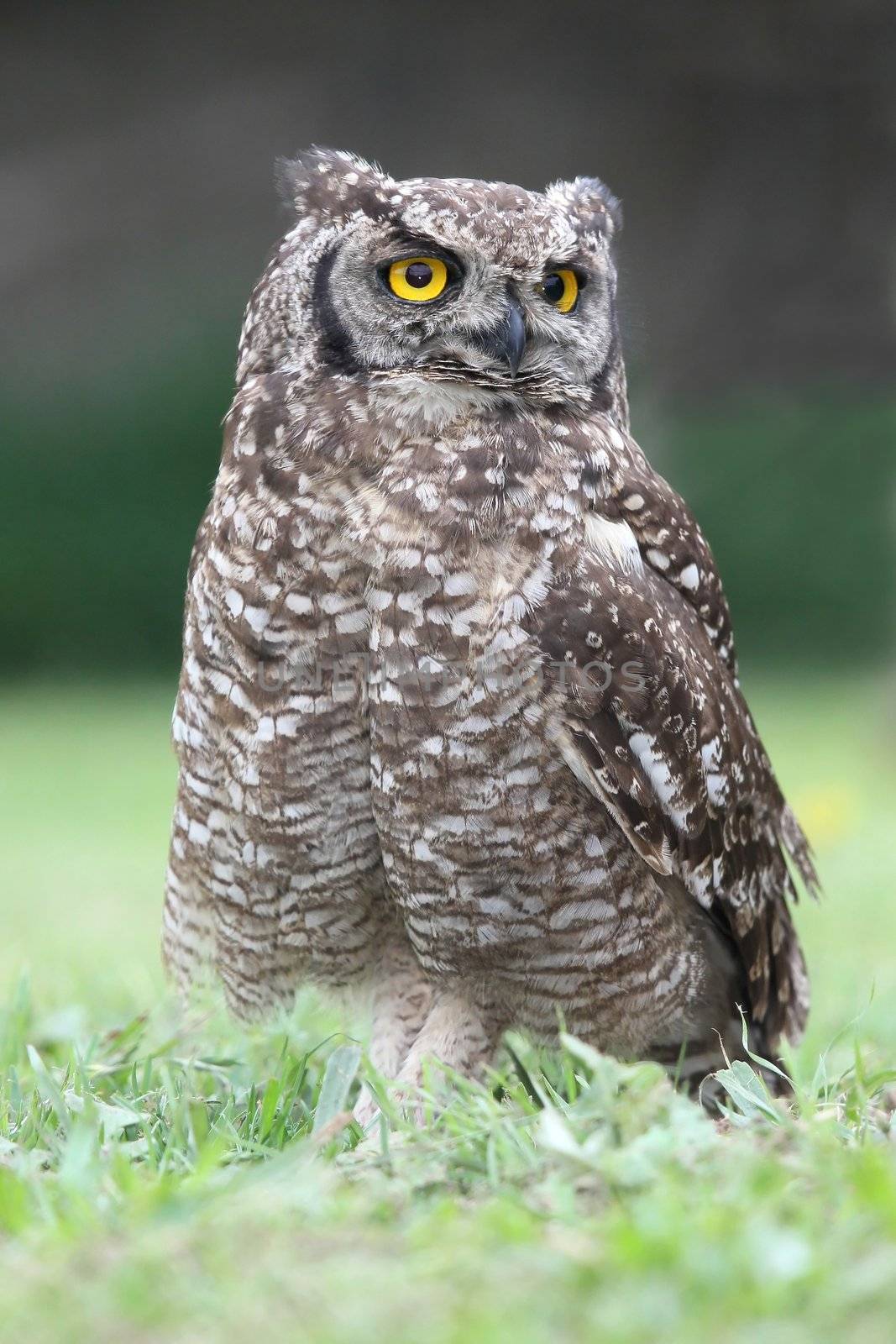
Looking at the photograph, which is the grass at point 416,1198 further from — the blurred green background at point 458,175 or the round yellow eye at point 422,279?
the blurred green background at point 458,175

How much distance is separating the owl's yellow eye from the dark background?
8.99m

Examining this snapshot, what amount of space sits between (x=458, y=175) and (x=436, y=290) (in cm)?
1031

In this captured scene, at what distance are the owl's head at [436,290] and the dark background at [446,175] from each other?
8997 mm

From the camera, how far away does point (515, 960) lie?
289 cm

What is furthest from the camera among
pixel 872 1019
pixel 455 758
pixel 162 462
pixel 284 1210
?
pixel 162 462

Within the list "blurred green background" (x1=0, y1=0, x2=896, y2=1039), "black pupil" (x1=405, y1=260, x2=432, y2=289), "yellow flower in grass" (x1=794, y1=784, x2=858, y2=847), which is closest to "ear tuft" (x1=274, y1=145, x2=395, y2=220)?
"black pupil" (x1=405, y1=260, x2=432, y2=289)

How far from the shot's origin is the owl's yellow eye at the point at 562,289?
3.02 metres

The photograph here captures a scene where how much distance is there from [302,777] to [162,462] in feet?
31.3

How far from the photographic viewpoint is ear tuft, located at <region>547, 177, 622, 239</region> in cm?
319

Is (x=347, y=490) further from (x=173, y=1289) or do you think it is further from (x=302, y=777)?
(x=173, y=1289)

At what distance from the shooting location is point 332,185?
306 centimetres

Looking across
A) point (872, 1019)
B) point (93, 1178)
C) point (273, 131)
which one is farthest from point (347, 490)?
point (273, 131)

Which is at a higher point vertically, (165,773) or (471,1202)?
(471,1202)

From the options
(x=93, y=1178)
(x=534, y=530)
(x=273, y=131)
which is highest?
(x=273, y=131)
